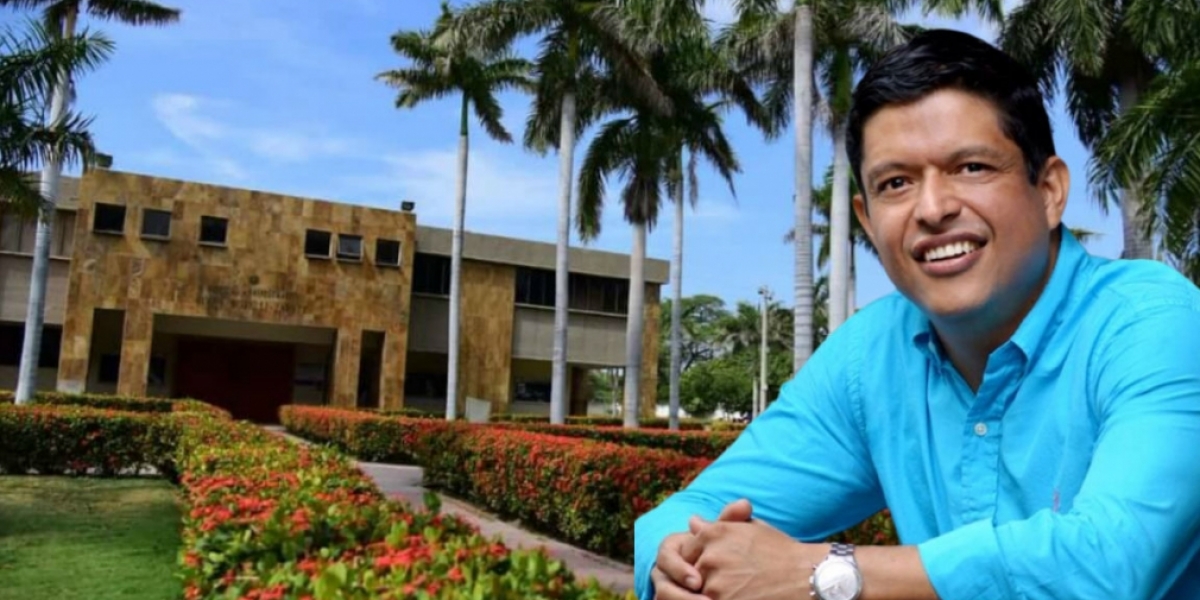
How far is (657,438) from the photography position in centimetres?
2045

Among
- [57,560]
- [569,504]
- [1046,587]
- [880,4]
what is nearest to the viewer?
[1046,587]

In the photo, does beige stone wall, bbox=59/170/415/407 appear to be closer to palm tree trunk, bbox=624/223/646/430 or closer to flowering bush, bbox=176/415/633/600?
palm tree trunk, bbox=624/223/646/430

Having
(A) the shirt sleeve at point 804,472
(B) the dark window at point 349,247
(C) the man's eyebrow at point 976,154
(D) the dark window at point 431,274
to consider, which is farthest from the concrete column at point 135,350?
(C) the man's eyebrow at point 976,154

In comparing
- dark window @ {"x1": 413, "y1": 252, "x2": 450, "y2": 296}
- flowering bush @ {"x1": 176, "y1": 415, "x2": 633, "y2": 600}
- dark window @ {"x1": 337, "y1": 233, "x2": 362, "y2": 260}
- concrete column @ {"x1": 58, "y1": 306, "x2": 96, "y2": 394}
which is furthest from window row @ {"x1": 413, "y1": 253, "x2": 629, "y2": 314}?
flowering bush @ {"x1": 176, "y1": 415, "x2": 633, "y2": 600}

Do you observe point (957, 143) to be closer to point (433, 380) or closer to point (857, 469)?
point (857, 469)

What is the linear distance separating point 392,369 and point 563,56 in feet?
52.6

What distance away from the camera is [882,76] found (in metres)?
1.29

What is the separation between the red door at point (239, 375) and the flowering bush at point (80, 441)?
20.7 metres

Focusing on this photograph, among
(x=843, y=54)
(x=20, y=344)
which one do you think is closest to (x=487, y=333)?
(x=20, y=344)

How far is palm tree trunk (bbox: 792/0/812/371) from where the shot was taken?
16141 mm

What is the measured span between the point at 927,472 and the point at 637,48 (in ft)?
70.7

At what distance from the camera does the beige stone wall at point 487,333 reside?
119 ft

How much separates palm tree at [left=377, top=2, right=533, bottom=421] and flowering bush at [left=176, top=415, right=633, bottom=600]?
66.6ft

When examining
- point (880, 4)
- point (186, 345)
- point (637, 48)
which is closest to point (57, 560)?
point (880, 4)
